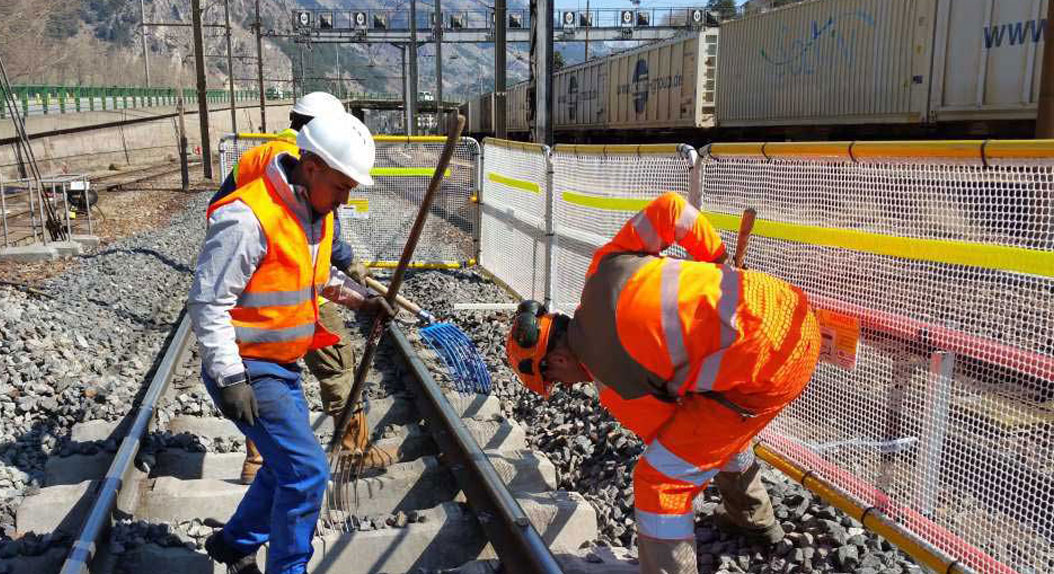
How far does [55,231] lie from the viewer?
47.5 feet

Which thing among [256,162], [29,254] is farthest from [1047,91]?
[29,254]

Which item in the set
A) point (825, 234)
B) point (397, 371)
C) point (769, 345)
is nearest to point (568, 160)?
point (397, 371)

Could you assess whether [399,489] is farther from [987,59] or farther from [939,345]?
[987,59]

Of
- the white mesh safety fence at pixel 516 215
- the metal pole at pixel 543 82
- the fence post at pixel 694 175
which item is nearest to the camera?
the fence post at pixel 694 175

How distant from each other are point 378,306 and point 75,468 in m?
2.29

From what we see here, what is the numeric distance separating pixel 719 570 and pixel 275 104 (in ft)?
308

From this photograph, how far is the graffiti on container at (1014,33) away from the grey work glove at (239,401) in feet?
45.9

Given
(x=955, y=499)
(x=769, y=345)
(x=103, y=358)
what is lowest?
(x=103, y=358)

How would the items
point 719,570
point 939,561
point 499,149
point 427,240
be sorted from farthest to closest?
point 427,240
point 499,149
point 719,570
point 939,561

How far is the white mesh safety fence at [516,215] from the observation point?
29.3 ft

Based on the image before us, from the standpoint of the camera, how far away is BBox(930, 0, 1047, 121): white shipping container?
14180 millimetres

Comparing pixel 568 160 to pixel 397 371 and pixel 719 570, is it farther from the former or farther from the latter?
pixel 719 570

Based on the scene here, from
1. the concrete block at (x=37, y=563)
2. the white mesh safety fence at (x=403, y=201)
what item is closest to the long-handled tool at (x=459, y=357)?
the concrete block at (x=37, y=563)

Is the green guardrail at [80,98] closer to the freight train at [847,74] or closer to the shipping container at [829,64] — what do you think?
the freight train at [847,74]
